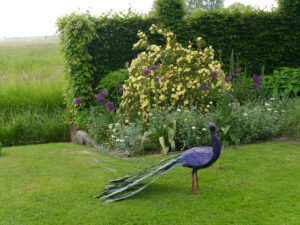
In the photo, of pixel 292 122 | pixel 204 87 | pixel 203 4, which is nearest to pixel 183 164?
pixel 204 87

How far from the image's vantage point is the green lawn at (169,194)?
3260mm

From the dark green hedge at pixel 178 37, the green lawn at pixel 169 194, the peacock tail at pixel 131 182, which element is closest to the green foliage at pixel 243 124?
the green lawn at pixel 169 194

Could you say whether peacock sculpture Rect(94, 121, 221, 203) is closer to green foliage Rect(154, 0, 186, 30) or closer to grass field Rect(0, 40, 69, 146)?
grass field Rect(0, 40, 69, 146)

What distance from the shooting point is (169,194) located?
12.6ft

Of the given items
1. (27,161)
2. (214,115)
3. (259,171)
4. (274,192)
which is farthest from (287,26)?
(27,161)

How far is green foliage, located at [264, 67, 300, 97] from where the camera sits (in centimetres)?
854

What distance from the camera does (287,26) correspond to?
9875mm

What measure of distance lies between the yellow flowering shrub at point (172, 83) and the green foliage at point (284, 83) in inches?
85.1

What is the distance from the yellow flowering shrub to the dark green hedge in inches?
67.6

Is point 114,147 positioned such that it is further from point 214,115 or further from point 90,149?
point 214,115

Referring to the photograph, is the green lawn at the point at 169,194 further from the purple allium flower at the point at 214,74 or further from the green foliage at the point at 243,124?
the purple allium flower at the point at 214,74

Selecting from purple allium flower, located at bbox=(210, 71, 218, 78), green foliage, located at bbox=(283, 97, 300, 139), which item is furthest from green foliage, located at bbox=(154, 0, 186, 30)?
green foliage, located at bbox=(283, 97, 300, 139)

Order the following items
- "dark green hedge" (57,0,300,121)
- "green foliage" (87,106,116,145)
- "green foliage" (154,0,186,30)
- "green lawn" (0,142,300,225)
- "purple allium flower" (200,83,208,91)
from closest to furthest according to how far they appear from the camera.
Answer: "green lawn" (0,142,300,225)
"purple allium flower" (200,83,208,91)
"green foliage" (87,106,116,145)
"dark green hedge" (57,0,300,121)
"green foliage" (154,0,186,30)

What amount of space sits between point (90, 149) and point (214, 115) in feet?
9.11
